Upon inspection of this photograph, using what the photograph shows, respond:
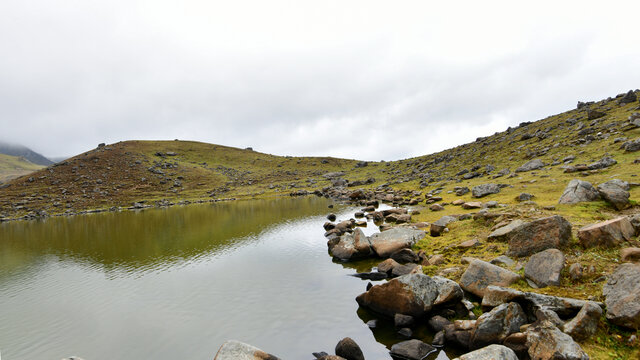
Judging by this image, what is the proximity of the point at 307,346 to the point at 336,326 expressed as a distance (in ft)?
8.04

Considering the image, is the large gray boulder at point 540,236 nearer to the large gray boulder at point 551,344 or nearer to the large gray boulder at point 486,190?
the large gray boulder at point 551,344

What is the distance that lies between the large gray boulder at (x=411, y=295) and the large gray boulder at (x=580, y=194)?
20605mm

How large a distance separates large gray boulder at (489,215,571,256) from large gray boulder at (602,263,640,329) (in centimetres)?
524

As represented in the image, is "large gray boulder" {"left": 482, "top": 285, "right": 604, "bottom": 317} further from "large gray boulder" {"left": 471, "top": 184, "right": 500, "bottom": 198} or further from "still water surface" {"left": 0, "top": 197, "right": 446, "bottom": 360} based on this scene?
"large gray boulder" {"left": 471, "top": 184, "right": 500, "bottom": 198}

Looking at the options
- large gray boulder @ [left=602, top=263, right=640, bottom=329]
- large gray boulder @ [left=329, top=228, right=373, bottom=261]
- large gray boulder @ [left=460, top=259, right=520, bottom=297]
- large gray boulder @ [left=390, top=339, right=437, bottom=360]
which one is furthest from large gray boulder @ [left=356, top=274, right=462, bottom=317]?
large gray boulder @ [left=329, top=228, right=373, bottom=261]

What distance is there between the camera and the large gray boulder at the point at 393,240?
2899cm

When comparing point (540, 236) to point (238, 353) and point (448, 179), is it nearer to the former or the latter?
point (238, 353)

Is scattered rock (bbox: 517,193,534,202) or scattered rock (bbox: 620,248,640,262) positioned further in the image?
scattered rock (bbox: 517,193,534,202)

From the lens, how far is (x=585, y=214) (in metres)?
24.4

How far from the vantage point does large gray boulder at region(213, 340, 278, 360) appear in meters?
12.4

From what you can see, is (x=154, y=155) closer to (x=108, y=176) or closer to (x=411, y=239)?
(x=108, y=176)

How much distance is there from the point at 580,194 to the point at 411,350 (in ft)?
86.1

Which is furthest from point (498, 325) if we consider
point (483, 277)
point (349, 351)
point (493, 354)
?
point (349, 351)

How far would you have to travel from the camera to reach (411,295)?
1722cm
